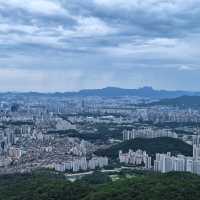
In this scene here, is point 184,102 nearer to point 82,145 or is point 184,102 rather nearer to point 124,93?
point 124,93

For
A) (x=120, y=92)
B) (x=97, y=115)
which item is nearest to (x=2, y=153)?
(x=97, y=115)

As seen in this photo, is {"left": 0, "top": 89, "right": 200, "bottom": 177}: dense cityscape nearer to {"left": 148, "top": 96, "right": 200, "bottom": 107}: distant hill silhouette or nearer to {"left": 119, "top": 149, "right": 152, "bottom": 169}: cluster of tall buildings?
{"left": 119, "top": 149, "right": 152, "bottom": 169}: cluster of tall buildings

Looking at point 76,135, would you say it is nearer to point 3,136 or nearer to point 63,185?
point 3,136

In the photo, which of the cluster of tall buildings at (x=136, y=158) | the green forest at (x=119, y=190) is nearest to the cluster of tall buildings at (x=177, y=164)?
the cluster of tall buildings at (x=136, y=158)

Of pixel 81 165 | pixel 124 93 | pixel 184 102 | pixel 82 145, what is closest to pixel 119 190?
pixel 81 165

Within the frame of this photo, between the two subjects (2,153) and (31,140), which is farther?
(31,140)

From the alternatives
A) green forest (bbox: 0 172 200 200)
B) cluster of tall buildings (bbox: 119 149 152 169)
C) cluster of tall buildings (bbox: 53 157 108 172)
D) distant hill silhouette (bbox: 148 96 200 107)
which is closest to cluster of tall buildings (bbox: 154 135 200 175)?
cluster of tall buildings (bbox: 119 149 152 169)
